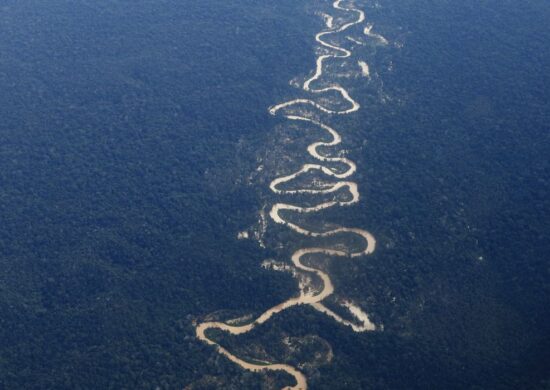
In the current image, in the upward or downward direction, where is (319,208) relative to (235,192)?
upward

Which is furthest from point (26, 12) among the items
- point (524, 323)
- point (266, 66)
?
point (524, 323)

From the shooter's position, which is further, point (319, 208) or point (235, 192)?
point (235, 192)

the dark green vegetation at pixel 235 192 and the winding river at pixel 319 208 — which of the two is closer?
the dark green vegetation at pixel 235 192

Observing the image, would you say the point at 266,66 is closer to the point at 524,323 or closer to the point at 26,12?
the point at 26,12

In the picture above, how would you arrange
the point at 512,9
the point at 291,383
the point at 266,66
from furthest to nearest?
the point at 512,9
the point at 266,66
the point at 291,383

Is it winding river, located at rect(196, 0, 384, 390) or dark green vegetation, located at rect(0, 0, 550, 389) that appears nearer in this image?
dark green vegetation, located at rect(0, 0, 550, 389)
